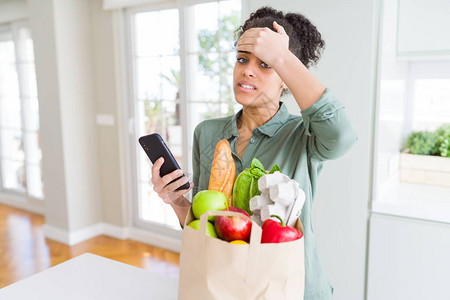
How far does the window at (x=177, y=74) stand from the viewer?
3053 mm

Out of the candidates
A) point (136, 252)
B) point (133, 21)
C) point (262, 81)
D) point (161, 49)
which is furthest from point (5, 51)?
point (262, 81)

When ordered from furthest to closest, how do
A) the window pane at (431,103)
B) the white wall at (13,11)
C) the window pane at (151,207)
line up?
the white wall at (13,11)
the window pane at (151,207)
the window pane at (431,103)

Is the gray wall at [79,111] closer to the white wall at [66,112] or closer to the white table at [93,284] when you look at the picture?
the white wall at [66,112]

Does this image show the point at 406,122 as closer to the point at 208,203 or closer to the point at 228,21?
the point at 228,21

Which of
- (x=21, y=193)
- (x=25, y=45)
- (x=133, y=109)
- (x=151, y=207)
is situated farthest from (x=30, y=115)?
(x=151, y=207)

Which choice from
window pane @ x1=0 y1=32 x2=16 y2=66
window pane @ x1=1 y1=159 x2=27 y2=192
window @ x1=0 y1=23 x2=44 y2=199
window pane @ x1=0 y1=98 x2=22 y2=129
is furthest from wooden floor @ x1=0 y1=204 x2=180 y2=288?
window pane @ x1=0 y1=32 x2=16 y2=66

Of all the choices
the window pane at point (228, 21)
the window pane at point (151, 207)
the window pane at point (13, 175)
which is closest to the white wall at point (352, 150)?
the window pane at point (228, 21)

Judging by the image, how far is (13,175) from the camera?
16.3 feet

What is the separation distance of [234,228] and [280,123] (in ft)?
1.97

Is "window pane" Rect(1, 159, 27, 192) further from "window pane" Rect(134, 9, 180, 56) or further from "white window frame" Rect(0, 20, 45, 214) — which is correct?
"window pane" Rect(134, 9, 180, 56)

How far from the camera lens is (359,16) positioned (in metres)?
1.83

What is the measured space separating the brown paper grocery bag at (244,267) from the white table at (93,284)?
16.9 inches

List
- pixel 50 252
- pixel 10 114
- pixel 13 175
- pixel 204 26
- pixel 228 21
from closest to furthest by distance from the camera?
1. pixel 228 21
2. pixel 204 26
3. pixel 50 252
4. pixel 10 114
5. pixel 13 175

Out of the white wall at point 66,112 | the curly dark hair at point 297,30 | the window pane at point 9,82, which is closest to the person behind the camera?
the curly dark hair at point 297,30
